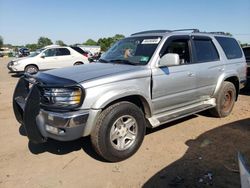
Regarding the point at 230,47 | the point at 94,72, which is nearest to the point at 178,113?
the point at 94,72

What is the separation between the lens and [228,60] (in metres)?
6.09

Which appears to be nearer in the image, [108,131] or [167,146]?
[108,131]

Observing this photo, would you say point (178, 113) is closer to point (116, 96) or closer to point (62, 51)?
point (116, 96)

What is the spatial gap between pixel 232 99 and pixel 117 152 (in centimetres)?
359

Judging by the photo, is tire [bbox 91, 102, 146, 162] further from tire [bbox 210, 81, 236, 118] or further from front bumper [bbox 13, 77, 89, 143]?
tire [bbox 210, 81, 236, 118]

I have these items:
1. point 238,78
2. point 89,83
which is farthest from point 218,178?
point 238,78

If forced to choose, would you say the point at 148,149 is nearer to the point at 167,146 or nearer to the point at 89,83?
the point at 167,146

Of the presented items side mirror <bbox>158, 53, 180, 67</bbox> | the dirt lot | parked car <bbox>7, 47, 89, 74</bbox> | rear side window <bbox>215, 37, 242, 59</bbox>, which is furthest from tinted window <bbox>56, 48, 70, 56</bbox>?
side mirror <bbox>158, 53, 180, 67</bbox>

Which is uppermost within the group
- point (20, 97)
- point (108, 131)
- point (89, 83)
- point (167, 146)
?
point (89, 83)

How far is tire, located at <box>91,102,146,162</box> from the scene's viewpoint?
3797 mm

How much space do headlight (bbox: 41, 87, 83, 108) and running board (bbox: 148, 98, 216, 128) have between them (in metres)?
1.40

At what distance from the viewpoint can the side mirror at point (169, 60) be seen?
14.7 feet

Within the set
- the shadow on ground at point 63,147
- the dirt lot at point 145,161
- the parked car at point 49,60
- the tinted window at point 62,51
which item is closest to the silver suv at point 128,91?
the dirt lot at point 145,161

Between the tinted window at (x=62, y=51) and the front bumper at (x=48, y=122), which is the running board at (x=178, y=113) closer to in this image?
the front bumper at (x=48, y=122)
